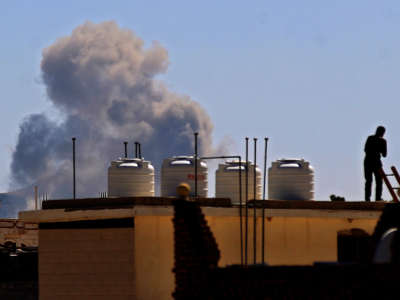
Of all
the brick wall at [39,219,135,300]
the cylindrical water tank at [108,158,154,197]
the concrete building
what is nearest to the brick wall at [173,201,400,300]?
the concrete building

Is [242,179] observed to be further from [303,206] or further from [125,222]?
[125,222]

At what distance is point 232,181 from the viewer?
122 ft

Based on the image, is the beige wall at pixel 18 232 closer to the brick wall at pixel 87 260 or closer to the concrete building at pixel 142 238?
the concrete building at pixel 142 238

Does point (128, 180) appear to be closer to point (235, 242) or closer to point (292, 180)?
point (235, 242)

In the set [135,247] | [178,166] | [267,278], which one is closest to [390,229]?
[267,278]

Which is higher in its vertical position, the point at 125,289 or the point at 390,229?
the point at 390,229

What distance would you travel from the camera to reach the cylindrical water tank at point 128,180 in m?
36.1

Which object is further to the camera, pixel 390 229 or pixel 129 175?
pixel 129 175

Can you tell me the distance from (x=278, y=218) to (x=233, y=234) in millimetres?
1510

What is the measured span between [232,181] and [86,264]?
22.7ft

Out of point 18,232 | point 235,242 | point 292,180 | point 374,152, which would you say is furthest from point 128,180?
point 18,232

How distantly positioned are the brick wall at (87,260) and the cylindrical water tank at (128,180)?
11.3 ft

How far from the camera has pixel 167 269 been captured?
3225cm

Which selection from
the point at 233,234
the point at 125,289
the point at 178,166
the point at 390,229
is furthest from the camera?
the point at 178,166
